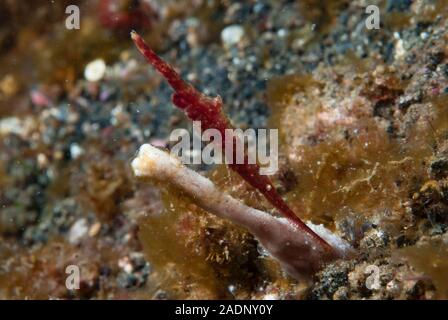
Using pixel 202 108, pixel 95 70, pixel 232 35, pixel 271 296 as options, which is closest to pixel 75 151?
pixel 95 70

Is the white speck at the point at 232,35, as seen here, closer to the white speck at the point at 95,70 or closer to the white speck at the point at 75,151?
the white speck at the point at 95,70

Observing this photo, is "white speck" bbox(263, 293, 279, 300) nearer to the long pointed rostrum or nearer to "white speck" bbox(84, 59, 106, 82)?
the long pointed rostrum

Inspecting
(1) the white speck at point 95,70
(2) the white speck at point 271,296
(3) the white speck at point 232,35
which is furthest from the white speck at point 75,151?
(2) the white speck at point 271,296

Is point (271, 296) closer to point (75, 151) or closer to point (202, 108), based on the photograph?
point (202, 108)
